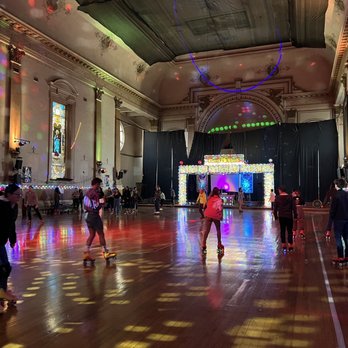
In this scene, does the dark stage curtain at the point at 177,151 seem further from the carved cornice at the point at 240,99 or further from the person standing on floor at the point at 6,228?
the person standing on floor at the point at 6,228

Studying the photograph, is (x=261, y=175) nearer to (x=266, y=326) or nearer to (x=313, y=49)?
(x=313, y=49)

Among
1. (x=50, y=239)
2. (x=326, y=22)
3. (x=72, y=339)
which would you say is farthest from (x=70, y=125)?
(x=72, y=339)

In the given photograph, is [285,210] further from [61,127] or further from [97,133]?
[97,133]

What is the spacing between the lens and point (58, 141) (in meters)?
20.4

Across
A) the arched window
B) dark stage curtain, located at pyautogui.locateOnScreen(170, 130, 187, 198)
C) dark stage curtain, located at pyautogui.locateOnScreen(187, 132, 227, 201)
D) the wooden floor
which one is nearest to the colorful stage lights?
dark stage curtain, located at pyautogui.locateOnScreen(187, 132, 227, 201)

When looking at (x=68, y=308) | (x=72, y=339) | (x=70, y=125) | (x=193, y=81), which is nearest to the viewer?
(x=72, y=339)

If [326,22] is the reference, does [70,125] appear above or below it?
below

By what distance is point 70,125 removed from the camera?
832 inches

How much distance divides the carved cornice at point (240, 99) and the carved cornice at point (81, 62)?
4.04 meters

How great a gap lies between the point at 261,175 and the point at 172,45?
11.4 meters

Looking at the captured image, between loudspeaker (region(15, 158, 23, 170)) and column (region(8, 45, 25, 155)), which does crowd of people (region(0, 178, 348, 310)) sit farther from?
column (region(8, 45, 25, 155))

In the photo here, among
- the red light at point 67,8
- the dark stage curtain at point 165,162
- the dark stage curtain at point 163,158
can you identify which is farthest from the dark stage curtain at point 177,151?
the red light at point 67,8

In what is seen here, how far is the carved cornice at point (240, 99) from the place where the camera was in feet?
94.5

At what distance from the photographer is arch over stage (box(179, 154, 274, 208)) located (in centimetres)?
2559
